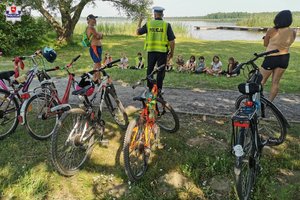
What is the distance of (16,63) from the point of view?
574cm

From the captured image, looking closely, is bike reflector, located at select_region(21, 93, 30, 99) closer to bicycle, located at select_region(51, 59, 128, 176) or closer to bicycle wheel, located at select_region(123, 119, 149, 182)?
bicycle, located at select_region(51, 59, 128, 176)

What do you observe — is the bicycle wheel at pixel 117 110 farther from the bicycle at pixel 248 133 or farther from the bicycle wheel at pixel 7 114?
the bicycle at pixel 248 133

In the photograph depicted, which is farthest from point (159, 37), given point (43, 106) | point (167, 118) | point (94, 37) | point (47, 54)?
point (43, 106)

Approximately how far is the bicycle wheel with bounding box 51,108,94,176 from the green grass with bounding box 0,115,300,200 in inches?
6.2

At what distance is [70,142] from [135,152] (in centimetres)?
91

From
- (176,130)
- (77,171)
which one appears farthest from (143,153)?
(176,130)

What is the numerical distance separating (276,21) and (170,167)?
3190 millimetres

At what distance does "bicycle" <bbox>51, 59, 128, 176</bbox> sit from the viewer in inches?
154

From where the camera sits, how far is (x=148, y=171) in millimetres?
4301

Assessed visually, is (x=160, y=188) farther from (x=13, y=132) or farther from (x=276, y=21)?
(x=276, y=21)

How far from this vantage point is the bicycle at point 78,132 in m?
3.92

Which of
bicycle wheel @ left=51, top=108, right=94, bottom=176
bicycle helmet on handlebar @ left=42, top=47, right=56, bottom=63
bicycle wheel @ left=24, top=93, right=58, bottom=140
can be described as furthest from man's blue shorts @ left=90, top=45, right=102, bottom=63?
bicycle wheel @ left=51, top=108, right=94, bottom=176

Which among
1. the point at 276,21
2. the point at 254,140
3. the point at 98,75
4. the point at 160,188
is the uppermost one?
the point at 276,21

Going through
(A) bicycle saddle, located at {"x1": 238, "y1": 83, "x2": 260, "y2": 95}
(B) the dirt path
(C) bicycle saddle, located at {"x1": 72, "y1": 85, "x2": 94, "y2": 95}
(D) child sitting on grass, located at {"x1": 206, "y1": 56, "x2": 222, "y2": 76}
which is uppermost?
(A) bicycle saddle, located at {"x1": 238, "y1": 83, "x2": 260, "y2": 95}
